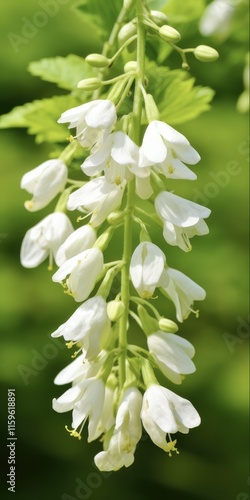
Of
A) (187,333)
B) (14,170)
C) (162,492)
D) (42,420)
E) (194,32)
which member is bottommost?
(162,492)

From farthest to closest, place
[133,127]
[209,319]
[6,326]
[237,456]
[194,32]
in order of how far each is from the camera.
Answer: [237,456], [209,319], [6,326], [194,32], [133,127]

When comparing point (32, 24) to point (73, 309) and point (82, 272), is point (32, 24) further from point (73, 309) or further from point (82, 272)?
point (82, 272)

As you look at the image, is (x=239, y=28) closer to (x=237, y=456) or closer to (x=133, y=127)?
(x=133, y=127)

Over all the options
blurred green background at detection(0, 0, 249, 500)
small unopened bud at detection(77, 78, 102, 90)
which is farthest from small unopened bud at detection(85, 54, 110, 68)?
blurred green background at detection(0, 0, 249, 500)

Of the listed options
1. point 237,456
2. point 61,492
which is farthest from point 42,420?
point 237,456

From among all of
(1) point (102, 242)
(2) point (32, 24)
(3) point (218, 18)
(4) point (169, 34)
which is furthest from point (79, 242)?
(2) point (32, 24)

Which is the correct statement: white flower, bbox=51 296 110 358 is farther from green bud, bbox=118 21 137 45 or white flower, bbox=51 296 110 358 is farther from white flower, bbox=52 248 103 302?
green bud, bbox=118 21 137 45
